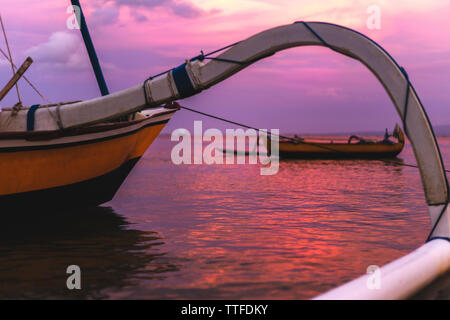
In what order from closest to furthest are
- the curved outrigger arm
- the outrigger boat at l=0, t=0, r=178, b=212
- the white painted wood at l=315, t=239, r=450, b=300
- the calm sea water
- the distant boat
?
the white painted wood at l=315, t=239, r=450, b=300
the calm sea water
the curved outrigger arm
the outrigger boat at l=0, t=0, r=178, b=212
the distant boat

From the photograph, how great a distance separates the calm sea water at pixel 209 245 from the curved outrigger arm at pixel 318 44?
4.66 feet

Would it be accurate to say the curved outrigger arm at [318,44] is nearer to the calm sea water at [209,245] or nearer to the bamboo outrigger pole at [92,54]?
the calm sea water at [209,245]

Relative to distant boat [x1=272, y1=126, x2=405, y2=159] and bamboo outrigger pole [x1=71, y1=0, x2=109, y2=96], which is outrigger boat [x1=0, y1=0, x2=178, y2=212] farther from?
distant boat [x1=272, y1=126, x2=405, y2=159]

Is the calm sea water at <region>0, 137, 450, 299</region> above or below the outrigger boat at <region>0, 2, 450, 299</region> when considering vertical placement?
below

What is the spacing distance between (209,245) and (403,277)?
391 cm

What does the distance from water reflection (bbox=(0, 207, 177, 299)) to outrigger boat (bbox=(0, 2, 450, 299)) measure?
69cm

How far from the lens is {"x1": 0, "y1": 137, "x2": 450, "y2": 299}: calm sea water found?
5988 millimetres

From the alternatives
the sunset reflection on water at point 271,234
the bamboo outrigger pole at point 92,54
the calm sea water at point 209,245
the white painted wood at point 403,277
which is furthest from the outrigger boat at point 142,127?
the bamboo outrigger pole at point 92,54

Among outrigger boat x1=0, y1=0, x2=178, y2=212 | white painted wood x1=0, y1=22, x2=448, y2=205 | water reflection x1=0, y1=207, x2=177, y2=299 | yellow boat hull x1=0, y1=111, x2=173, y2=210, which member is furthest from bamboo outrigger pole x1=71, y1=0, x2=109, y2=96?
white painted wood x1=0, y1=22, x2=448, y2=205

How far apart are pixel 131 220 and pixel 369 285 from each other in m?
7.59

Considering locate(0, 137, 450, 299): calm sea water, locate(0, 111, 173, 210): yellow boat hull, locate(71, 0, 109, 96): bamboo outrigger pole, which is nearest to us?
locate(0, 137, 450, 299): calm sea water
